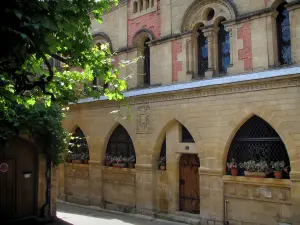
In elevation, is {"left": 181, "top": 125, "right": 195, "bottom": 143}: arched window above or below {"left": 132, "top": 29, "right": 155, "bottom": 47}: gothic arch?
below

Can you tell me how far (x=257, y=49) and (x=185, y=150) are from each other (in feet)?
13.5

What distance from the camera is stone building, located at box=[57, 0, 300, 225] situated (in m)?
9.45

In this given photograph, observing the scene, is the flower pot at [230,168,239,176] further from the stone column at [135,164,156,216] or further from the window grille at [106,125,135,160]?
the window grille at [106,125,135,160]

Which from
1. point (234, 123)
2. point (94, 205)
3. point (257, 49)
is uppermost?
point (257, 49)

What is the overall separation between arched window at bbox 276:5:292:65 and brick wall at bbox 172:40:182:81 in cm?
346

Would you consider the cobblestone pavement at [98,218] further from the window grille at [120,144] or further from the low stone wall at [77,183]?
the window grille at [120,144]

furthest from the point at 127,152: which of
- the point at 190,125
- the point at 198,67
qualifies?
the point at 198,67

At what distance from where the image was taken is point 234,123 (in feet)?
33.4

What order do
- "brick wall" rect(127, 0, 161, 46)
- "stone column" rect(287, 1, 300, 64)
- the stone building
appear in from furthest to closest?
"brick wall" rect(127, 0, 161, 46) < the stone building < "stone column" rect(287, 1, 300, 64)

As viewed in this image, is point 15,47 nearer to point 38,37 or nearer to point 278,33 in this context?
point 38,37

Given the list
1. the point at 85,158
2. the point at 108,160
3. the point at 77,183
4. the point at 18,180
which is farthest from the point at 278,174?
the point at 77,183

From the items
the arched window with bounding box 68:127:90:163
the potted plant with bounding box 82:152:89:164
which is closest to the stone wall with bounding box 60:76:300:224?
the potted plant with bounding box 82:152:89:164

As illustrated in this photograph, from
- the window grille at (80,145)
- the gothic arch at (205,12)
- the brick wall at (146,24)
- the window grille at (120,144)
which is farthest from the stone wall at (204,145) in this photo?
the brick wall at (146,24)

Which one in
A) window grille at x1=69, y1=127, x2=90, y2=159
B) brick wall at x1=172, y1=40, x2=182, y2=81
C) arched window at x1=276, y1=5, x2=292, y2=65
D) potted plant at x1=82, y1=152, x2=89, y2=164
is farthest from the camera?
window grille at x1=69, y1=127, x2=90, y2=159
